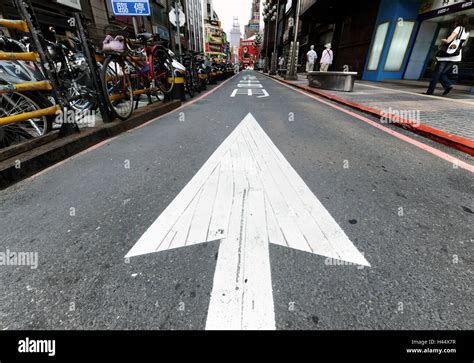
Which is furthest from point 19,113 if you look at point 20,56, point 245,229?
point 245,229

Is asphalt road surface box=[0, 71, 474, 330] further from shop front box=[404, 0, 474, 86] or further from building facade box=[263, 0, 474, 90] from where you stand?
shop front box=[404, 0, 474, 86]

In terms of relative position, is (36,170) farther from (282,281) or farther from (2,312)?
(282,281)

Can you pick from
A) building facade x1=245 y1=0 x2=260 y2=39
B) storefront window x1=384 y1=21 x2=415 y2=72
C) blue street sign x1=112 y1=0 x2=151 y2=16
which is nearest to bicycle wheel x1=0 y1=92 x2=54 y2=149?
blue street sign x1=112 y1=0 x2=151 y2=16

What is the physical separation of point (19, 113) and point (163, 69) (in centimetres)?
347

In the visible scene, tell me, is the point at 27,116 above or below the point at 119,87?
below

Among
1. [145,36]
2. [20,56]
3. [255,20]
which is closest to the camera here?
[20,56]

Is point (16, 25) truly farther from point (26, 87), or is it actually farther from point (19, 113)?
point (19, 113)

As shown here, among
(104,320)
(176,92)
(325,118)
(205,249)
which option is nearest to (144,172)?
(205,249)

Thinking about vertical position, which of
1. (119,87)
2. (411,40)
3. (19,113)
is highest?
(411,40)

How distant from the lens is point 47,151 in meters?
2.32

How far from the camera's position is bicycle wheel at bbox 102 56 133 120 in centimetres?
347

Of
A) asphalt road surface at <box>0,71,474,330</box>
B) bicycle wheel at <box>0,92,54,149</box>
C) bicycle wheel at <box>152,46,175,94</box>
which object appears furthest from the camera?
bicycle wheel at <box>152,46,175,94</box>

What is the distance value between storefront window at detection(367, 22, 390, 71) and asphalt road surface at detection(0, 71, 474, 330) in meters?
12.8
